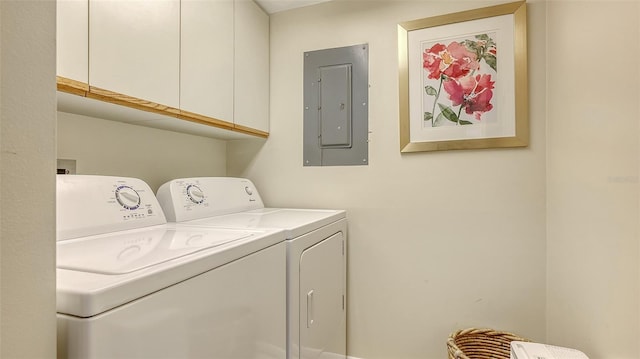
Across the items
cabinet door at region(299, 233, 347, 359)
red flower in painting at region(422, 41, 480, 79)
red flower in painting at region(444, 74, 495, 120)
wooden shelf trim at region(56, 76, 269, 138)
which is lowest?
cabinet door at region(299, 233, 347, 359)

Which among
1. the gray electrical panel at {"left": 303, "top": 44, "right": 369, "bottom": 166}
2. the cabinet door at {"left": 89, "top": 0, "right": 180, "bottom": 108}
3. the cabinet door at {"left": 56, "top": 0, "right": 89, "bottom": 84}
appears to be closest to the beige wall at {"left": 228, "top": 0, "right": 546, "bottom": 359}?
the gray electrical panel at {"left": 303, "top": 44, "right": 369, "bottom": 166}

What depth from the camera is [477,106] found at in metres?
1.74

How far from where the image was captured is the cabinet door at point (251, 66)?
1.79m

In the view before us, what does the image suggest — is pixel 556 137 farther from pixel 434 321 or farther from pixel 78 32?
pixel 78 32

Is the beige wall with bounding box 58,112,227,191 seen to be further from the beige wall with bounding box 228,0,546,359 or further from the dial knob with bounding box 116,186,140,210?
the beige wall with bounding box 228,0,546,359

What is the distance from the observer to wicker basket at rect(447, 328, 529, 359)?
5.24 ft

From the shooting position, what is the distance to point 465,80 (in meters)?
1.76

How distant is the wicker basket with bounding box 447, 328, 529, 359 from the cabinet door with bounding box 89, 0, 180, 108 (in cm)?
177

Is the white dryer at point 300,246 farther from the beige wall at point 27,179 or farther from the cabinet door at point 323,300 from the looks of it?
the beige wall at point 27,179

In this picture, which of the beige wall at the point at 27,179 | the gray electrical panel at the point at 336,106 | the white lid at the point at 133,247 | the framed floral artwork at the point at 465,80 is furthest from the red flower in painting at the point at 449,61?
the beige wall at the point at 27,179

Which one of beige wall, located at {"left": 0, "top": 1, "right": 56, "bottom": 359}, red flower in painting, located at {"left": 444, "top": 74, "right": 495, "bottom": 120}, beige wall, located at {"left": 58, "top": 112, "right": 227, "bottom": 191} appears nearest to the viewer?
beige wall, located at {"left": 0, "top": 1, "right": 56, "bottom": 359}

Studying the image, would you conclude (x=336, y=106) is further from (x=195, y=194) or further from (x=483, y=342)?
(x=483, y=342)

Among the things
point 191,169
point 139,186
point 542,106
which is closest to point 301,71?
point 191,169

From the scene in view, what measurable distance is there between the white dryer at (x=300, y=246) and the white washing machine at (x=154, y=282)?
0.28 ft
